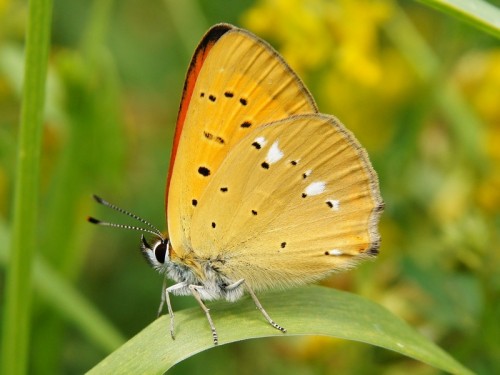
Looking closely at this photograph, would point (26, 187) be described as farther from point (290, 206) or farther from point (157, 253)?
point (290, 206)

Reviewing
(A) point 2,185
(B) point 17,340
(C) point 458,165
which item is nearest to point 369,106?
(C) point 458,165

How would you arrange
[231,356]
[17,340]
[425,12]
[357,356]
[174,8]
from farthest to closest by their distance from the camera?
[425,12], [174,8], [231,356], [357,356], [17,340]

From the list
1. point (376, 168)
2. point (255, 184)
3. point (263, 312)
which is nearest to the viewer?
point (263, 312)

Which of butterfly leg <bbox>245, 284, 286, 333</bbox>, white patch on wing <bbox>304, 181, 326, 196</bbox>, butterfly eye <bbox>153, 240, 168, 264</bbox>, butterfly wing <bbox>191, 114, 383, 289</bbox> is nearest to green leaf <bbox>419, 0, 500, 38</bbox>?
butterfly wing <bbox>191, 114, 383, 289</bbox>

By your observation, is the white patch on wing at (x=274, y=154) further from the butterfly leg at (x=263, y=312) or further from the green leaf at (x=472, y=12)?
the green leaf at (x=472, y=12)

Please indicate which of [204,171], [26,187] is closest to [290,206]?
[204,171]

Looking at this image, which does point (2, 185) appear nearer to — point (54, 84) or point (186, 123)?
point (54, 84)

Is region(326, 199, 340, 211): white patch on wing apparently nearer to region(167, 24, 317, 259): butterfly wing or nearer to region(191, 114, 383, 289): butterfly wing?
region(191, 114, 383, 289): butterfly wing

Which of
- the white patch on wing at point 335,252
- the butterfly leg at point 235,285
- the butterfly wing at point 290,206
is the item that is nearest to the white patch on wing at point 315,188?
the butterfly wing at point 290,206
